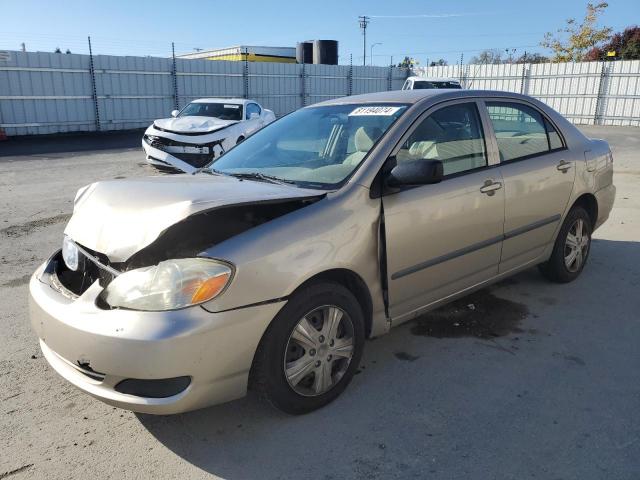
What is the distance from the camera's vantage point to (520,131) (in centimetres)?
420

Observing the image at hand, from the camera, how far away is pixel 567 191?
443 centimetres

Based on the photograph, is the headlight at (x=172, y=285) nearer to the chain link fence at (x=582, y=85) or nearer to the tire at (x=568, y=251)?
the tire at (x=568, y=251)

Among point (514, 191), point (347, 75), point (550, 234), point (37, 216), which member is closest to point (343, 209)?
point (514, 191)

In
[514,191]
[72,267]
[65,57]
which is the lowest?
[72,267]

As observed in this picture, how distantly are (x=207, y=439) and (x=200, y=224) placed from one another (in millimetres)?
1115

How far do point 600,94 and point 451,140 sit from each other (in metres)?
24.5

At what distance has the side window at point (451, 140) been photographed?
3436mm

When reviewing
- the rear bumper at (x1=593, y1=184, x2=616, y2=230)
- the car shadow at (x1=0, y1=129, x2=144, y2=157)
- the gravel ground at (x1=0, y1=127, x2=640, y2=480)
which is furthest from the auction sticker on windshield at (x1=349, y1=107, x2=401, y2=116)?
the car shadow at (x1=0, y1=129, x2=144, y2=157)

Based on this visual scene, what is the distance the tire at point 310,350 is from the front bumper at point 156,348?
9 centimetres

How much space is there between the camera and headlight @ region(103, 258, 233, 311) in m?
2.36

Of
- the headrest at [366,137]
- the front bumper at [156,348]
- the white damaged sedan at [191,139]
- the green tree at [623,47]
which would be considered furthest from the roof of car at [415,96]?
the green tree at [623,47]

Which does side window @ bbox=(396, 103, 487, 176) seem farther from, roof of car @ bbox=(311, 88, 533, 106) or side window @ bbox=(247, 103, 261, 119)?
side window @ bbox=(247, 103, 261, 119)

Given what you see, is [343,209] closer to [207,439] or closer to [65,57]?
[207,439]

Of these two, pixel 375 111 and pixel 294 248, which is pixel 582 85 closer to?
pixel 375 111
